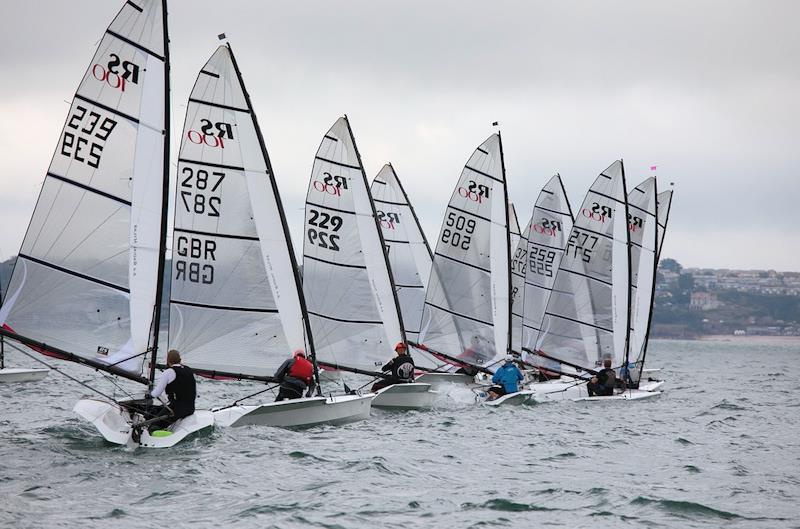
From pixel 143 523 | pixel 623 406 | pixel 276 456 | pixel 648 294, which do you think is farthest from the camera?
pixel 648 294

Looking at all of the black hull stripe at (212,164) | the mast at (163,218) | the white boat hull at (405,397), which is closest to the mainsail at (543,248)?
the white boat hull at (405,397)

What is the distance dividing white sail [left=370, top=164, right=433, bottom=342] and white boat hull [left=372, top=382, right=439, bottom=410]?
9.10m

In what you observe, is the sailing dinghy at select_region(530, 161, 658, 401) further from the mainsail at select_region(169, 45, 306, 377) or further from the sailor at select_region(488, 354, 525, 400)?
the mainsail at select_region(169, 45, 306, 377)

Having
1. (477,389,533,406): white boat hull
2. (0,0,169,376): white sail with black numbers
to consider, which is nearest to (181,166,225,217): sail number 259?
(0,0,169,376): white sail with black numbers

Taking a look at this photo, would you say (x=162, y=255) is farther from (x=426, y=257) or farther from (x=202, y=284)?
(x=426, y=257)

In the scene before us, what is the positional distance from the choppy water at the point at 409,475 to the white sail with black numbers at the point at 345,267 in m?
1.92

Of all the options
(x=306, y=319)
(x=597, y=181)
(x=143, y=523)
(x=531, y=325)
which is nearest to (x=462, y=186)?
(x=597, y=181)

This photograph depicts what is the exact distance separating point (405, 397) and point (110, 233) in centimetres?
718

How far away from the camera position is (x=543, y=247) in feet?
100

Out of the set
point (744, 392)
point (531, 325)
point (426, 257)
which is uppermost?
point (426, 257)

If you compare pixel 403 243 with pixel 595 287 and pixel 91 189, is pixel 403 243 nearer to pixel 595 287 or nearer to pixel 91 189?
pixel 595 287

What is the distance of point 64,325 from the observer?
542 inches

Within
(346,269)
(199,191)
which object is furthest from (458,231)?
(199,191)

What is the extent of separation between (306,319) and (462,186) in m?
9.68
